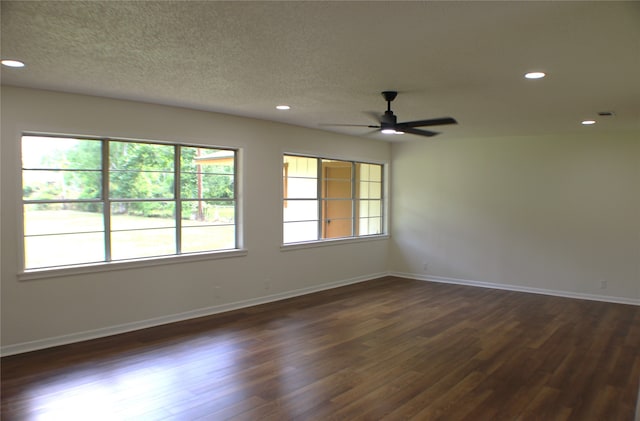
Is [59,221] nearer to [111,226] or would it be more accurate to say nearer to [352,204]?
[111,226]

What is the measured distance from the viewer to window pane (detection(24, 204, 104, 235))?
4090mm

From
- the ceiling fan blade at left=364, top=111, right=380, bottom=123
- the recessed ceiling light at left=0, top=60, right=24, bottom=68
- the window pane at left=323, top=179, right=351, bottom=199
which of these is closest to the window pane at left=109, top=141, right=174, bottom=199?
the recessed ceiling light at left=0, top=60, right=24, bottom=68

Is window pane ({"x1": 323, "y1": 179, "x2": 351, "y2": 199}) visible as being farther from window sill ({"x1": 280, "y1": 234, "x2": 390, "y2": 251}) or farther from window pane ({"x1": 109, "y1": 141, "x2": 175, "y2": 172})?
window pane ({"x1": 109, "y1": 141, "x2": 175, "y2": 172})

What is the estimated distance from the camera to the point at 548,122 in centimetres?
548

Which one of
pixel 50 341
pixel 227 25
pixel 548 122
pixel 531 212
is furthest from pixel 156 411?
pixel 531 212

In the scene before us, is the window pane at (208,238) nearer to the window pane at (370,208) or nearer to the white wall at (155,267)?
the white wall at (155,267)

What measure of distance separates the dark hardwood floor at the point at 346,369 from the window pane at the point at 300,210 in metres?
1.58

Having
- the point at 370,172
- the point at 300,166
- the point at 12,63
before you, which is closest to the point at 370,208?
the point at 370,172

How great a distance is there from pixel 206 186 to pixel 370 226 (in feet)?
11.9

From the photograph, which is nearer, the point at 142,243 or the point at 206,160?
the point at 142,243

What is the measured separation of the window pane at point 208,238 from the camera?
17.1 ft

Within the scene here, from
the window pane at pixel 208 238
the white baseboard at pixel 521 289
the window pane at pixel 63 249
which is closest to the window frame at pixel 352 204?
the window pane at pixel 208 238

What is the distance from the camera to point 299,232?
6570 millimetres

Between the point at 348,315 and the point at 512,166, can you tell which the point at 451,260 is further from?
the point at 348,315
